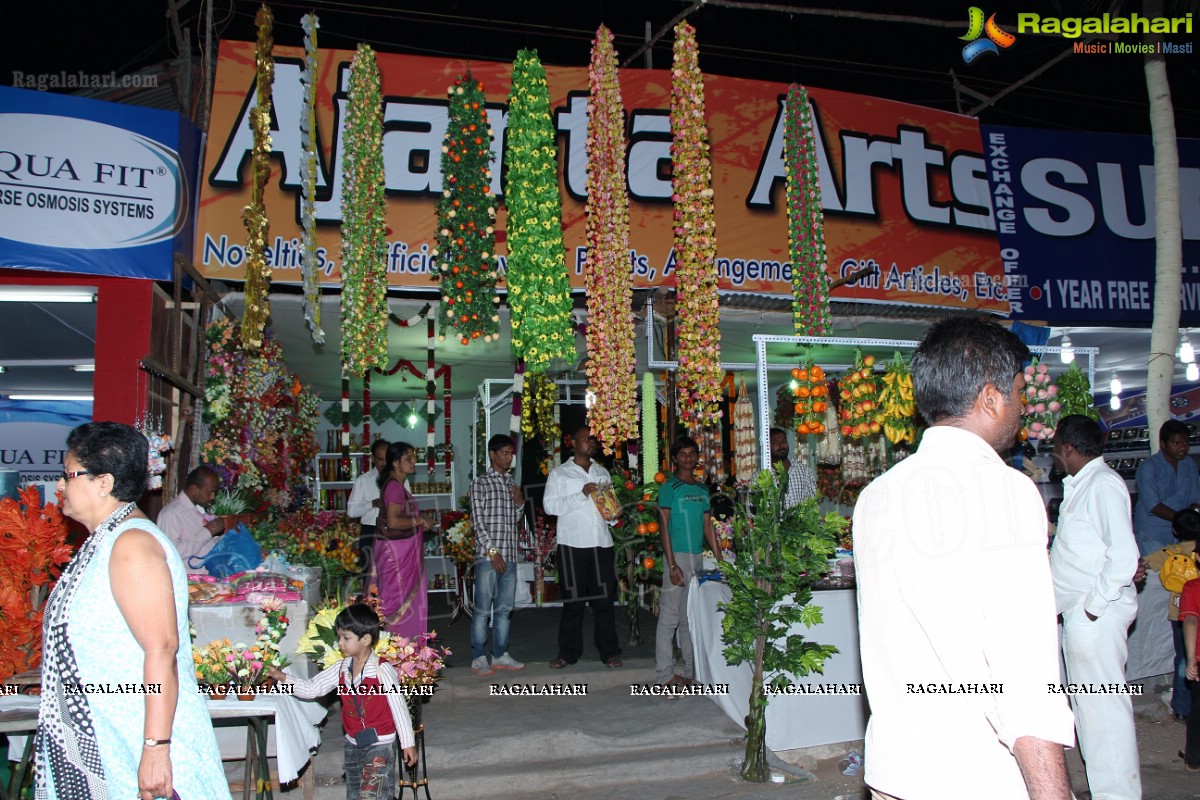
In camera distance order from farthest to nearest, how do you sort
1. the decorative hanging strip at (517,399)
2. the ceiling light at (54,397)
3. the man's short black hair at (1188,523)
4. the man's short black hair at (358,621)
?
the ceiling light at (54,397) → the decorative hanging strip at (517,399) → the man's short black hair at (1188,523) → the man's short black hair at (358,621)

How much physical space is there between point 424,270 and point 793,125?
3.68m

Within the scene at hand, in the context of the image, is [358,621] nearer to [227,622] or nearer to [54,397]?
[227,622]

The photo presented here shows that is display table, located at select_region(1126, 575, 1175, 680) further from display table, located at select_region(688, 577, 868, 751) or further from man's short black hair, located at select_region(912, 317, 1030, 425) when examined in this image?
man's short black hair, located at select_region(912, 317, 1030, 425)

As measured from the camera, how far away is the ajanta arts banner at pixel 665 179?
769 cm

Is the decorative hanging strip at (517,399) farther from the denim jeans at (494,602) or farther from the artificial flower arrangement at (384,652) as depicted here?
the artificial flower arrangement at (384,652)

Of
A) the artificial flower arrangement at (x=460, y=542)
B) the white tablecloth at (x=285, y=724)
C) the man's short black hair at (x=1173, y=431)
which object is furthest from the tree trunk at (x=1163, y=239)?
the white tablecloth at (x=285, y=724)

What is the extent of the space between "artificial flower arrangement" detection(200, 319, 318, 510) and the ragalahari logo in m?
7.46

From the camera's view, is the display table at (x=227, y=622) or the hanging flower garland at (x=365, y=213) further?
the hanging flower garland at (x=365, y=213)

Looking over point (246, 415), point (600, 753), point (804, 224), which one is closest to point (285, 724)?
point (600, 753)

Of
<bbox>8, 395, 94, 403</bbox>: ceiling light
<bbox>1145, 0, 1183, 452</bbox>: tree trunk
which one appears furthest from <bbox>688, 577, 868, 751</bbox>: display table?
<bbox>8, 395, 94, 403</bbox>: ceiling light

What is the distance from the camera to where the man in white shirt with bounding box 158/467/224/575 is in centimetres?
581

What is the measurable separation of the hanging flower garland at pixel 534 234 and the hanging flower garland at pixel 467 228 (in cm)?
19

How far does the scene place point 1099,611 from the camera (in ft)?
14.3

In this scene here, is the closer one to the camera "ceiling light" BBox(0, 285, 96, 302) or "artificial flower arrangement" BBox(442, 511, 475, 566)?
"ceiling light" BBox(0, 285, 96, 302)
